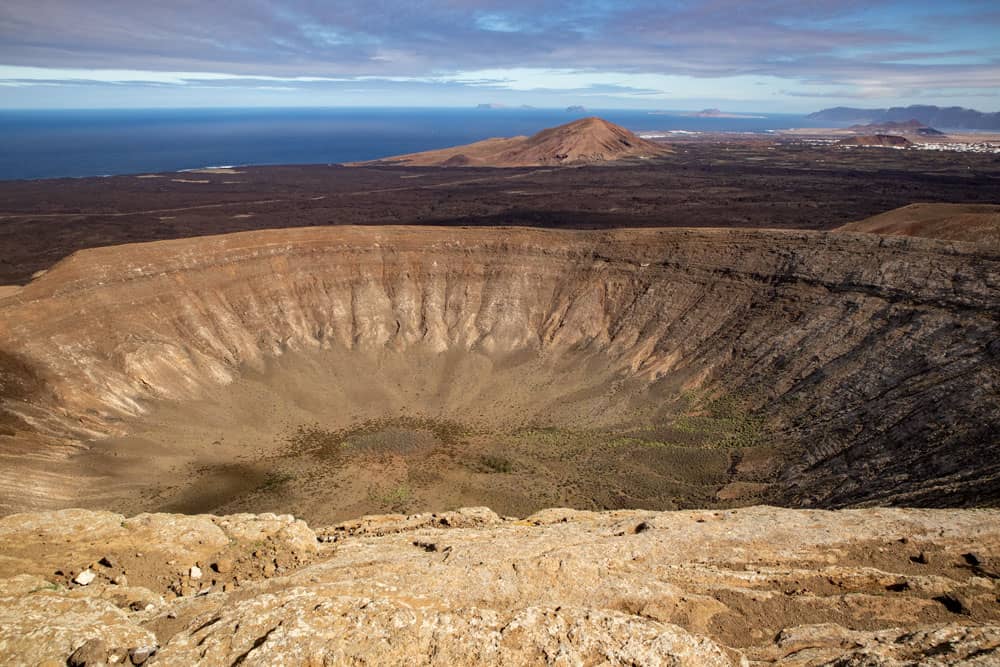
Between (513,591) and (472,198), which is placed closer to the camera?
(513,591)

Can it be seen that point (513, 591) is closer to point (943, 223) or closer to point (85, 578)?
point (85, 578)

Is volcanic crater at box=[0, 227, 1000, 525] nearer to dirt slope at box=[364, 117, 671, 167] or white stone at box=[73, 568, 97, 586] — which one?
white stone at box=[73, 568, 97, 586]

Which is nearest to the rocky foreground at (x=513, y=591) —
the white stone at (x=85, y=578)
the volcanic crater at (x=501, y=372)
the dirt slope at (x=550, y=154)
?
the white stone at (x=85, y=578)

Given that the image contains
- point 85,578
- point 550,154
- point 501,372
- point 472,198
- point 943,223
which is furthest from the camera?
point 550,154

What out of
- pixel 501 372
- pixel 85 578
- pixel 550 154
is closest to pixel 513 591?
pixel 85 578

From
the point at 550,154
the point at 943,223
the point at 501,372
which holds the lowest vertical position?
the point at 501,372

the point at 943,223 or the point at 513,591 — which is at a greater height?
Answer: the point at 943,223

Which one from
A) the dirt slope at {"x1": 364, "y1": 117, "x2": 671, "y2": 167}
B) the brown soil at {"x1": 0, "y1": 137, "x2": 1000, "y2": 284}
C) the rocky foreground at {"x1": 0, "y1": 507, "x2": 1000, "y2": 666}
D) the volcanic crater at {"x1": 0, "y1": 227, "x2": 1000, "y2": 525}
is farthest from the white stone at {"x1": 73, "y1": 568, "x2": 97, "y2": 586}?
the dirt slope at {"x1": 364, "y1": 117, "x2": 671, "y2": 167}
